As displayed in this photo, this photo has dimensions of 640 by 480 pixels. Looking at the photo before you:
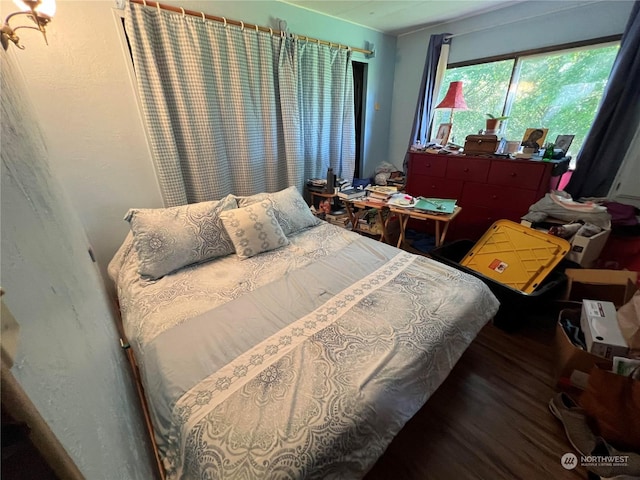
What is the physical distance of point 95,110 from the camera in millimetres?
1729

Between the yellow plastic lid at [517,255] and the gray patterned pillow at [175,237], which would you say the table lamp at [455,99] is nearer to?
the yellow plastic lid at [517,255]

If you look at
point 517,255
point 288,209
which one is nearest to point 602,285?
point 517,255

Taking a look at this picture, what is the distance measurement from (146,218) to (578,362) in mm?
2559

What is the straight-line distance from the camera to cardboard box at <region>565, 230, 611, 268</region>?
1.83 meters

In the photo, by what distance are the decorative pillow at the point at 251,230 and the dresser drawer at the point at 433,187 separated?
195cm

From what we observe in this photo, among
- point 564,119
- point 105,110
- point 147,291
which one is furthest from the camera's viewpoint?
point 564,119

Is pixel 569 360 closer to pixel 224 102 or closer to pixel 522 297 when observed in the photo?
pixel 522 297

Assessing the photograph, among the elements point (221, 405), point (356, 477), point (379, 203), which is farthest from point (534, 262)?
point (221, 405)

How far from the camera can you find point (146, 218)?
165 centimetres

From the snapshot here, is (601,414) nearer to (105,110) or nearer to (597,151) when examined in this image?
(597,151)

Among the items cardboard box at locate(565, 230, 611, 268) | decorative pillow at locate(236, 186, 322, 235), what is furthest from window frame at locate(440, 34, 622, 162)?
decorative pillow at locate(236, 186, 322, 235)

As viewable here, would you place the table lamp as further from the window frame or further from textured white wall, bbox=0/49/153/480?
textured white wall, bbox=0/49/153/480

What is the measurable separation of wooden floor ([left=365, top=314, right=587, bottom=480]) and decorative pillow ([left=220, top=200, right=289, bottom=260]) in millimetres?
1338

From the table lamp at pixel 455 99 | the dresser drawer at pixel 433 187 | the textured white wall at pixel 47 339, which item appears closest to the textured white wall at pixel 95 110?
the textured white wall at pixel 47 339
